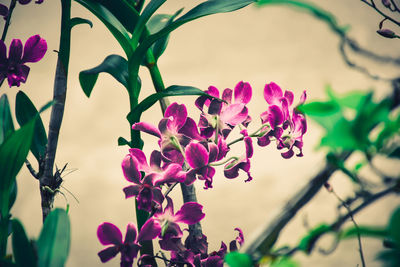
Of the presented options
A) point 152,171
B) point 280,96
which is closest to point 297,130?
point 280,96

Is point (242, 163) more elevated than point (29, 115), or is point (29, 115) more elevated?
point (29, 115)

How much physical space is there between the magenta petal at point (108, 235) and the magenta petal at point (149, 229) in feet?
0.07

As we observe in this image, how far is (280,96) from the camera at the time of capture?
40 cm

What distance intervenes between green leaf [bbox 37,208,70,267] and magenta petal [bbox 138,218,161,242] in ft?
0.21

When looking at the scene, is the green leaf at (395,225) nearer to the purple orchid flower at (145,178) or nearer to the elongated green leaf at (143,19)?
the purple orchid flower at (145,178)

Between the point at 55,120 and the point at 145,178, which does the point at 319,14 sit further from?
the point at 55,120

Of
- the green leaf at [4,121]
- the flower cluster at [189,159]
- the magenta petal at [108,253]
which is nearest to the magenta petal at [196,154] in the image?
the flower cluster at [189,159]

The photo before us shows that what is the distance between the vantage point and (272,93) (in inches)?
15.7

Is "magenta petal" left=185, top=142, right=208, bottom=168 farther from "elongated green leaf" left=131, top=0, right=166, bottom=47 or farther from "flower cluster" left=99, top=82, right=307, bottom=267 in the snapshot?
"elongated green leaf" left=131, top=0, right=166, bottom=47

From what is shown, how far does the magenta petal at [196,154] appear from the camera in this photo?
0.31 m

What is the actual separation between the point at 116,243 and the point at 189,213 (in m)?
0.07

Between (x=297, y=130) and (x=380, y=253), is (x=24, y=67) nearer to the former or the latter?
(x=297, y=130)

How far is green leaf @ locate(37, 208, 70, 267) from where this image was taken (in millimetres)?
296

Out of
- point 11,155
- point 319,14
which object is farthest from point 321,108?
point 11,155
